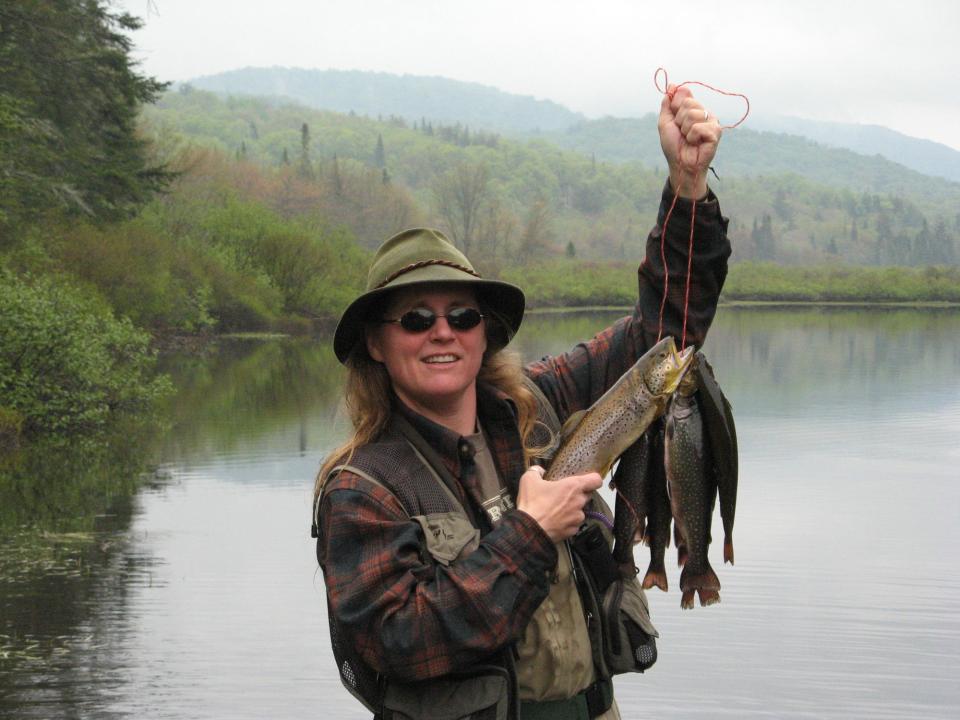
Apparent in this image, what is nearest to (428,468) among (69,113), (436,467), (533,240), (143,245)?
(436,467)

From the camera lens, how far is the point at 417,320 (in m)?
2.97

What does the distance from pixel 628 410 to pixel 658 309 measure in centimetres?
60

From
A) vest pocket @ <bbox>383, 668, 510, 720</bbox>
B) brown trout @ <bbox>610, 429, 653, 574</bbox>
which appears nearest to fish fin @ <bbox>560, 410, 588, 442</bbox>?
brown trout @ <bbox>610, 429, 653, 574</bbox>

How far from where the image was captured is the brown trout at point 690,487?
2959mm

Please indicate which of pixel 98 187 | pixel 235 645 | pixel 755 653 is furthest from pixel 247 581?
pixel 98 187

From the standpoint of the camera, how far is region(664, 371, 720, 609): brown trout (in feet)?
9.71

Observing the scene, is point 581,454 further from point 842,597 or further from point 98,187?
point 98,187

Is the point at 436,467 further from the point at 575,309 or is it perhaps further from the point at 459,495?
the point at 575,309

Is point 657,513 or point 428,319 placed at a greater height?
point 428,319

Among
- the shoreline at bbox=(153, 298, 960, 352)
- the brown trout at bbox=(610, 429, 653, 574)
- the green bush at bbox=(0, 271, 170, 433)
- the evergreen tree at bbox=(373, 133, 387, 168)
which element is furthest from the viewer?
the evergreen tree at bbox=(373, 133, 387, 168)

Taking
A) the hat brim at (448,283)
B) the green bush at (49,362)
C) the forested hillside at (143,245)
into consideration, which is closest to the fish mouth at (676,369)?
the hat brim at (448,283)

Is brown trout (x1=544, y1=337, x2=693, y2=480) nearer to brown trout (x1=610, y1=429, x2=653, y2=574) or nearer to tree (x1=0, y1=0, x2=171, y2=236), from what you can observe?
brown trout (x1=610, y1=429, x2=653, y2=574)

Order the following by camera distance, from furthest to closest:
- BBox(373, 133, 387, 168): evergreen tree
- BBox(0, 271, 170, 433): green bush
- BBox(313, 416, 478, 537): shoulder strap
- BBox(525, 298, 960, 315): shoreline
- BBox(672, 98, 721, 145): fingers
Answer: BBox(373, 133, 387, 168): evergreen tree < BBox(525, 298, 960, 315): shoreline < BBox(0, 271, 170, 433): green bush < BBox(672, 98, 721, 145): fingers < BBox(313, 416, 478, 537): shoulder strap

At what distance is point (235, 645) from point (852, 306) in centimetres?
7934
